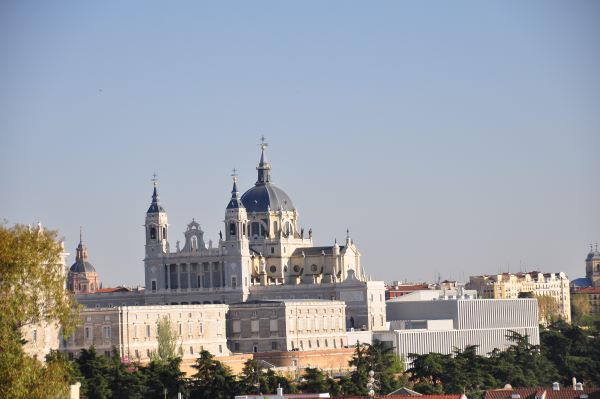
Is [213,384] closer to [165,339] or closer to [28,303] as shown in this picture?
[165,339]

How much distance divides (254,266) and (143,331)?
30.3 meters

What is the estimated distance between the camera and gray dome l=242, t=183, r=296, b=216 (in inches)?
6993

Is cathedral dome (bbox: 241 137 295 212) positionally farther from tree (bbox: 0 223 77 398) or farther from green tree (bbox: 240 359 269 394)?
tree (bbox: 0 223 77 398)

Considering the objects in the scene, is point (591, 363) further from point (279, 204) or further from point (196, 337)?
point (279, 204)

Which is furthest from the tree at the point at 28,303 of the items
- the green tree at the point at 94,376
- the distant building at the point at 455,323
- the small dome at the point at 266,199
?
the small dome at the point at 266,199

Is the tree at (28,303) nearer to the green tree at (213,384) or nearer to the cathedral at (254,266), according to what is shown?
the green tree at (213,384)

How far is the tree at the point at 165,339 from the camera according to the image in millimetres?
139375

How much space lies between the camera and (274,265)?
175625 mm

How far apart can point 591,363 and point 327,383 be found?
3323 centimetres

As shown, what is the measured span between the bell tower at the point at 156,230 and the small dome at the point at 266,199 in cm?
1017

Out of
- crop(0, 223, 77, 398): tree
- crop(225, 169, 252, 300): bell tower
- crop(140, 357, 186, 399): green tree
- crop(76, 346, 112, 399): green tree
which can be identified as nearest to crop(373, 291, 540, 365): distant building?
crop(225, 169, 252, 300): bell tower

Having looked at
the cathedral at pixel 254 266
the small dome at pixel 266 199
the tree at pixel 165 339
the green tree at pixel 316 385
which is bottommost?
the green tree at pixel 316 385

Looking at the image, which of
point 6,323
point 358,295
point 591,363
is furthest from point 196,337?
point 6,323

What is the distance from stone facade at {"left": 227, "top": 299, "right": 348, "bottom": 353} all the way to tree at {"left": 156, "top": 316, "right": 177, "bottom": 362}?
1017 centimetres
